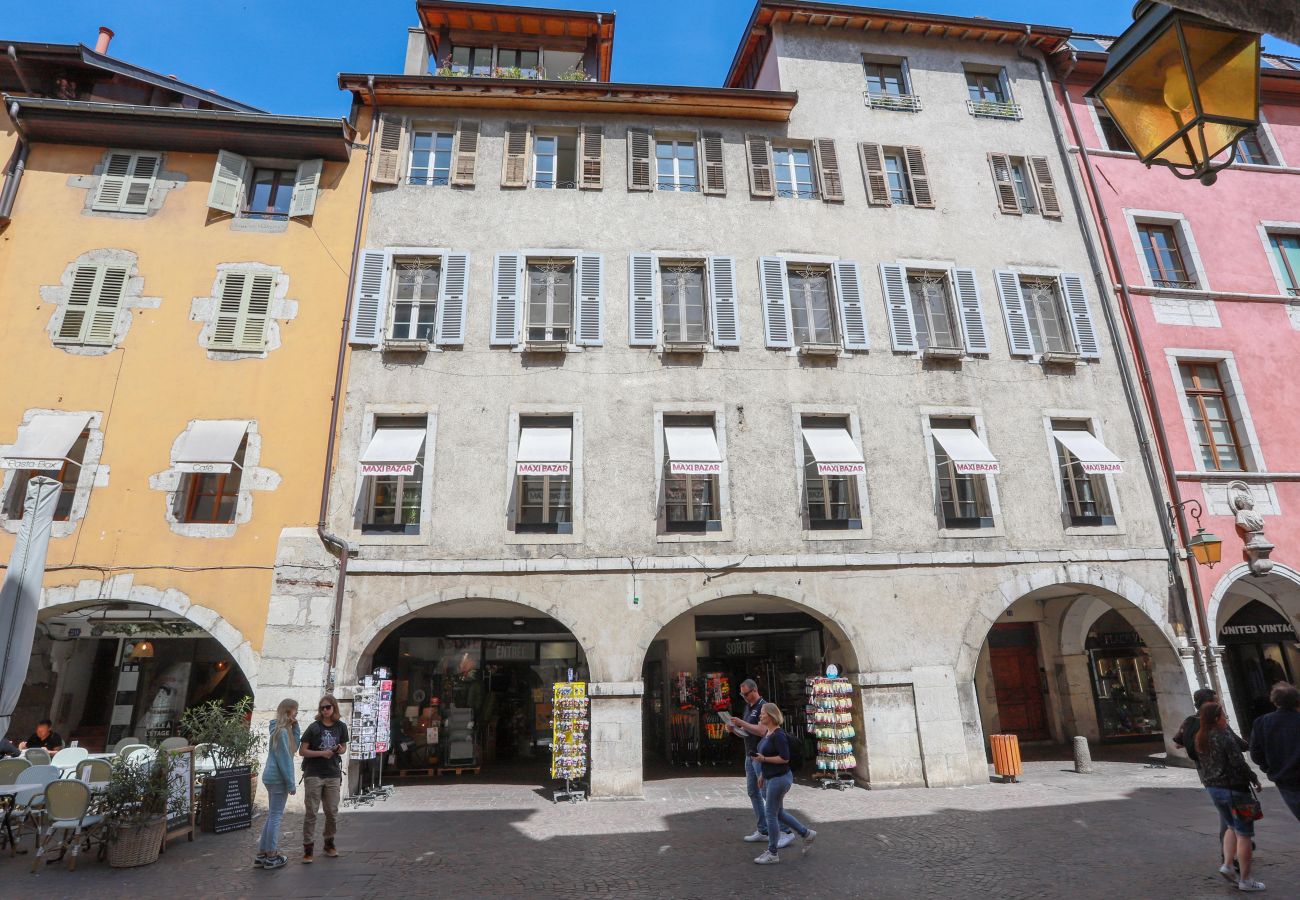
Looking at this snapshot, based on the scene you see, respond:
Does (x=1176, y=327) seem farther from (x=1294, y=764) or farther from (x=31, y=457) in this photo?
(x=31, y=457)

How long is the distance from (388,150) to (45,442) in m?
7.64

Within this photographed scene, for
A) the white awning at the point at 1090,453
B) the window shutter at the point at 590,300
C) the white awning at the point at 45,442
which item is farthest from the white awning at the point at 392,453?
the white awning at the point at 1090,453

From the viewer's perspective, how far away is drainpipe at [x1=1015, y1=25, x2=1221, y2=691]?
12188 mm

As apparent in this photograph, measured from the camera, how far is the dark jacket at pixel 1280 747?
5.37m

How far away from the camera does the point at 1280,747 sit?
545 centimetres

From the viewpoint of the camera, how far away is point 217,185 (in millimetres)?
13078

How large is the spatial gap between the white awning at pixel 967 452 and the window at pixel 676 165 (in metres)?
6.79

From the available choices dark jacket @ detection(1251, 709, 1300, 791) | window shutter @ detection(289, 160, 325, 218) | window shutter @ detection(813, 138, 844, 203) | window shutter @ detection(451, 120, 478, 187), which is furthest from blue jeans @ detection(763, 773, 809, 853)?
window shutter @ detection(289, 160, 325, 218)

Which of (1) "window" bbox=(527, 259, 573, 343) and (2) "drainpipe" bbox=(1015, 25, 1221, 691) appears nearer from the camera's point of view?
(2) "drainpipe" bbox=(1015, 25, 1221, 691)

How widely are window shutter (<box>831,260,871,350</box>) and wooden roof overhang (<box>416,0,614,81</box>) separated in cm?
770

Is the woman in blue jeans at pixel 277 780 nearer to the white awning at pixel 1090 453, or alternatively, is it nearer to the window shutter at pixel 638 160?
the window shutter at pixel 638 160

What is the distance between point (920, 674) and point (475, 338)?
9409mm

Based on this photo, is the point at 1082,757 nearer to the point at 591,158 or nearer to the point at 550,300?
the point at 550,300

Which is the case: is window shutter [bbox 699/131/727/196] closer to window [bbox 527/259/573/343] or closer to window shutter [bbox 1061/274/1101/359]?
window [bbox 527/259/573/343]
